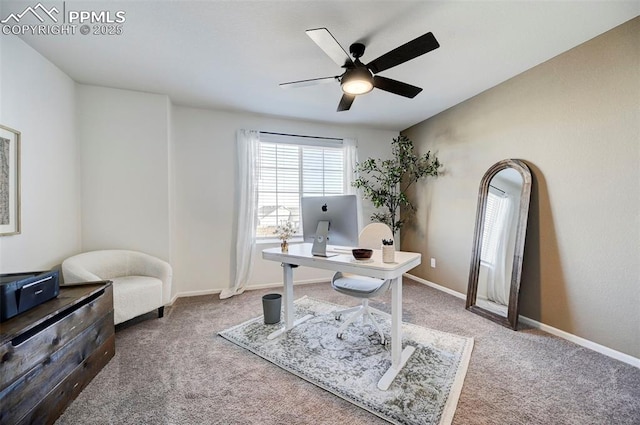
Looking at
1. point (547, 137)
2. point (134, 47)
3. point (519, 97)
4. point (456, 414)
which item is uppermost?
point (134, 47)

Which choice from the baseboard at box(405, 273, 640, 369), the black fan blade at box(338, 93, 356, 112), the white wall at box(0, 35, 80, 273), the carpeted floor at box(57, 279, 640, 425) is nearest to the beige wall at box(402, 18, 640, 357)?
the baseboard at box(405, 273, 640, 369)

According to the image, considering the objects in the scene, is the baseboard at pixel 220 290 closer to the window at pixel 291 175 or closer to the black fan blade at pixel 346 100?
the window at pixel 291 175

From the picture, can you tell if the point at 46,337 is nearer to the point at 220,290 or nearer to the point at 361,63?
the point at 220,290

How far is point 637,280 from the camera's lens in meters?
1.92

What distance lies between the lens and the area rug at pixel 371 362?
5.06ft

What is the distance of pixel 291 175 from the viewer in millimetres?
4102

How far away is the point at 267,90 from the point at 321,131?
1355 millimetres

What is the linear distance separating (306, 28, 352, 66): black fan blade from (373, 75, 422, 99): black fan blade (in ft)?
1.02

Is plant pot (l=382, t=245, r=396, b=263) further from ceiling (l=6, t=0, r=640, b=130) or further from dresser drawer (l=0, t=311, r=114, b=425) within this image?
dresser drawer (l=0, t=311, r=114, b=425)

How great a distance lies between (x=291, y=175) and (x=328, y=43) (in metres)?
2.51

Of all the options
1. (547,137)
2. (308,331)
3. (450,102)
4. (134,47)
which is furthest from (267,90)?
(547,137)

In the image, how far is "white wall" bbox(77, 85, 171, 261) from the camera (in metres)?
2.90

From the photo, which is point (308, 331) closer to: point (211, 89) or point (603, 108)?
point (211, 89)

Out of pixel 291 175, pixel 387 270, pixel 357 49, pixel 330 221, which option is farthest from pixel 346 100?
pixel 291 175
